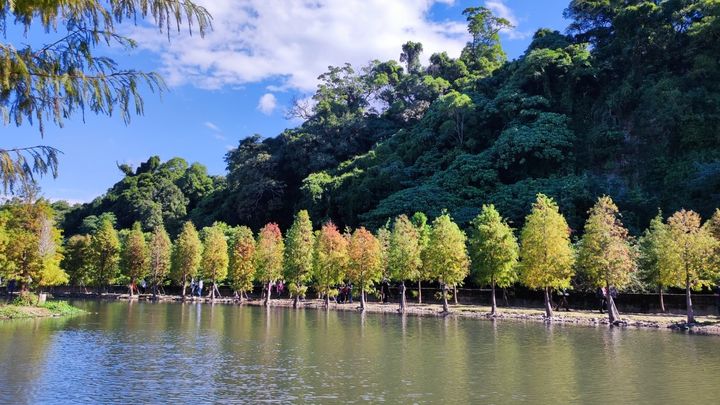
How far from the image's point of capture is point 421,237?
162 ft

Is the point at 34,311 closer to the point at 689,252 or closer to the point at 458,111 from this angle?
the point at 689,252

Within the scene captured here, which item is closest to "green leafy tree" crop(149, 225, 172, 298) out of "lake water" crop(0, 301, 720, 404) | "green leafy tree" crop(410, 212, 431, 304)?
"green leafy tree" crop(410, 212, 431, 304)

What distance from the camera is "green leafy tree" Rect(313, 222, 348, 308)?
4704 centimetres

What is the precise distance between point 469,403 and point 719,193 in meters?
40.6

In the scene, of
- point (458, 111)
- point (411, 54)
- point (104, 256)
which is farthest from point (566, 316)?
point (411, 54)

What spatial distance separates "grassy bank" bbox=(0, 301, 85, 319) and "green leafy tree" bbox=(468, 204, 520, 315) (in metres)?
29.3

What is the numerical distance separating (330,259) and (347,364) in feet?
92.3

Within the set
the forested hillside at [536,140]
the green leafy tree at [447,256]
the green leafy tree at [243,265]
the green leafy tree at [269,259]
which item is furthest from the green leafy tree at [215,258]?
the green leafy tree at [447,256]

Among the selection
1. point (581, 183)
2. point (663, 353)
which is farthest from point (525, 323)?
point (581, 183)

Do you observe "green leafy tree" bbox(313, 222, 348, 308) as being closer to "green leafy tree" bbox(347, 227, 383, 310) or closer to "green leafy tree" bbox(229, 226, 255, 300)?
"green leafy tree" bbox(347, 227, 383, 310)

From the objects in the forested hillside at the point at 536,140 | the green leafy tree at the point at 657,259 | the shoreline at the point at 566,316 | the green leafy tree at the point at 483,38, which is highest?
the green leafy tree at the point at 483,38

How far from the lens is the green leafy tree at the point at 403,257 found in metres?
44.0

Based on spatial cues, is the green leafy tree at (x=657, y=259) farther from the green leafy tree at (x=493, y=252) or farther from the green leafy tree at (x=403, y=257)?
the green leafy tree at (x=403, y=257)

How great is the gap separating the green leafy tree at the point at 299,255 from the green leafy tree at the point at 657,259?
27.2 m
